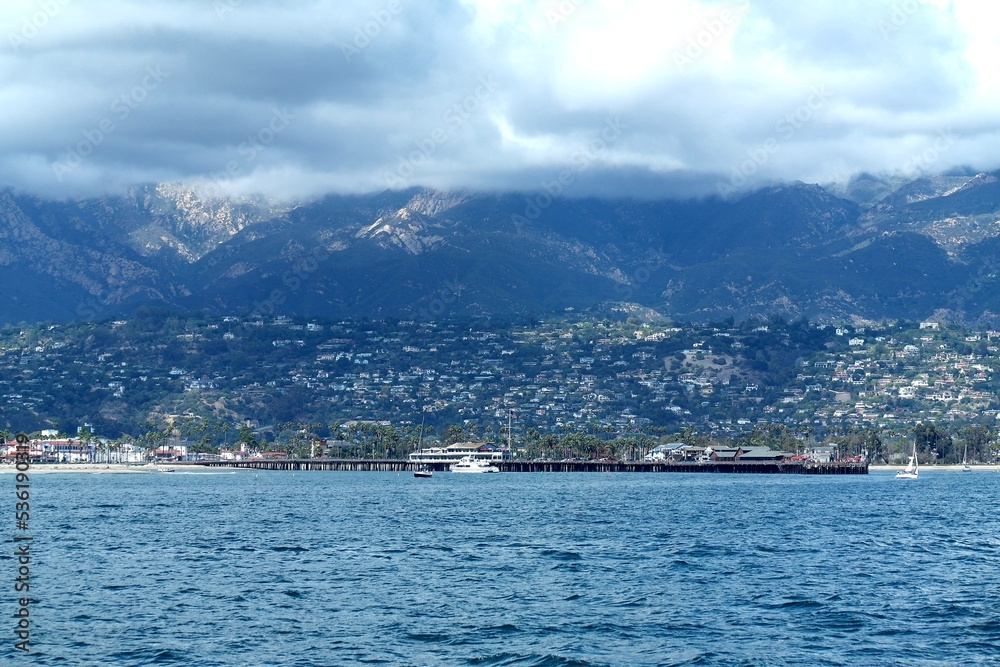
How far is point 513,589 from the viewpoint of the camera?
55469mm

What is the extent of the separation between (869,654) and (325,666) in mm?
16974

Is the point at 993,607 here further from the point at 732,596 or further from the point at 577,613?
the point at 577,613

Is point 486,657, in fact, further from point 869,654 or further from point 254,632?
point 869,654

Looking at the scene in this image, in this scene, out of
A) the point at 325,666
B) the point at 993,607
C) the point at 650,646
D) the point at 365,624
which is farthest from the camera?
the point at 993,607

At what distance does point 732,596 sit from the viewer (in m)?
53.3

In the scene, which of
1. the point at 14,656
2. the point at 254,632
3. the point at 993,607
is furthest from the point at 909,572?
the point at 14,656

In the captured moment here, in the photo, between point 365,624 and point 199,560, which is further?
point 199,560

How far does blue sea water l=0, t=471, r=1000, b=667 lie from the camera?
43.0m

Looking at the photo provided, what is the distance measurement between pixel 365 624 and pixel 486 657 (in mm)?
6838

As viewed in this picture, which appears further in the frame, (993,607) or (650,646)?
(993,607)

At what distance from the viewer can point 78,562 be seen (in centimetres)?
6512

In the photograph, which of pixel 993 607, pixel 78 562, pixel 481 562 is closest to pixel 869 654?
pixel 993 607

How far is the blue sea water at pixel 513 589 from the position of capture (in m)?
43.0

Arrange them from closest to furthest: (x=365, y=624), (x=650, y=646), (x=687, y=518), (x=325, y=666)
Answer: (x=325, y=666) → (x=650, y=646) → (x=365, y=624) → (x=687, y=518)
